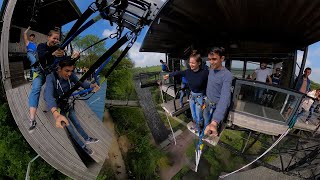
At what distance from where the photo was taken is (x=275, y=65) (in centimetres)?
553

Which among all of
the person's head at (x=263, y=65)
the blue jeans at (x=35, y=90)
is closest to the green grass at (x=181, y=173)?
the person's head at (x=263, y=65)

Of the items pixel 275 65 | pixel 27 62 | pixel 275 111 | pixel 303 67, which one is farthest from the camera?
pixel 303 67

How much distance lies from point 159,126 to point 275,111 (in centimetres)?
1558

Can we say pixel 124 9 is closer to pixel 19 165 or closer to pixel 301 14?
pixel 301 14

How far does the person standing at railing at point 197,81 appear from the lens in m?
3.91

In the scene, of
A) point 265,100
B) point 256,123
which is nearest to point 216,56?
point 265,100

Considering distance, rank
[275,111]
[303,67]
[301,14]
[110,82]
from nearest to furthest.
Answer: [301,14] → [275,111] → [303,67] → [110,82]

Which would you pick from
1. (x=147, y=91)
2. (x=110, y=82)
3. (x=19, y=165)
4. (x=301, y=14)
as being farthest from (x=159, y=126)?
Answer: (x=301, y=14)

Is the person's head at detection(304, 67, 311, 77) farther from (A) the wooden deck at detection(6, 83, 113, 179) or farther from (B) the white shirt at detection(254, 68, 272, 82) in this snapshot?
(A) the wooden deck at detection(6, 83, 113, 179)

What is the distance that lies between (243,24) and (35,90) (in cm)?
366

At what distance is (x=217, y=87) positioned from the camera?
3.77m

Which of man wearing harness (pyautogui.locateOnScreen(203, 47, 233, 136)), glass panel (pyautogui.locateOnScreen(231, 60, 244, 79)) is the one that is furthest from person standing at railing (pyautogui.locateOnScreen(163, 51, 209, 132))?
glass panel (pyautogui.locateOnScreen(231, 60, 244, 79))

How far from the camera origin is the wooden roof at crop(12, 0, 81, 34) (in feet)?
11.2

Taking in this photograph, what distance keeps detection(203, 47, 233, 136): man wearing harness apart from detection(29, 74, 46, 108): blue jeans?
1.97m
